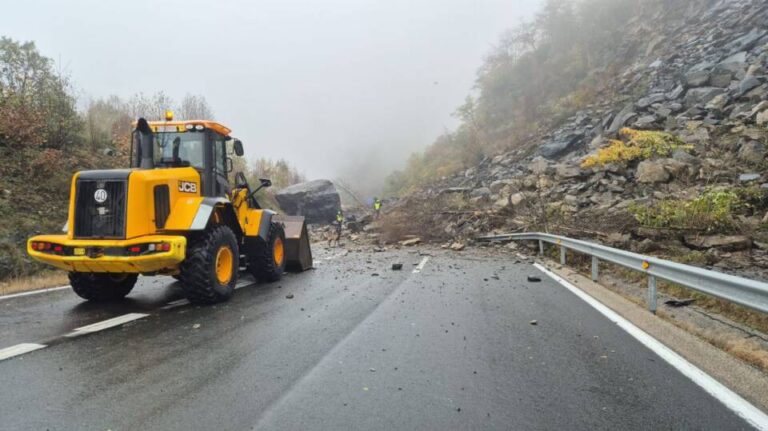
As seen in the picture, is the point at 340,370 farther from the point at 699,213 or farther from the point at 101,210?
the point at 699,213

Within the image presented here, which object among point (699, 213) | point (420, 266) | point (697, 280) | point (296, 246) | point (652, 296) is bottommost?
point (420, 266)

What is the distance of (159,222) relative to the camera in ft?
20.8

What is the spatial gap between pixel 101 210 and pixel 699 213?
448 inches

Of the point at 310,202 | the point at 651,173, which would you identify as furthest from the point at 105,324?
the point at 310,202

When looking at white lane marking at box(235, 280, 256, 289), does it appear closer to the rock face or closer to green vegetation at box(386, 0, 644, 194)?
green vegetation at box(386, 0, 644, 194)

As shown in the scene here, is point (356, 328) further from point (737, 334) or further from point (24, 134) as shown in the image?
point (24, 134)

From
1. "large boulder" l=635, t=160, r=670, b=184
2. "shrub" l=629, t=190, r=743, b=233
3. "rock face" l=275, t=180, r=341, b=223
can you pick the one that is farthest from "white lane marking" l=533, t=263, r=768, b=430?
"rock face" l=275, t=180, r=341, b=223

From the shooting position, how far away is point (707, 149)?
14875mm

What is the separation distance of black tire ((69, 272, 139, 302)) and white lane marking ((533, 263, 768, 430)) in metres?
6.85

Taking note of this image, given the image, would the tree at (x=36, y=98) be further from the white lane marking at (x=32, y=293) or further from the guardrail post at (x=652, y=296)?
the guardrail post at (x=652, y=296)

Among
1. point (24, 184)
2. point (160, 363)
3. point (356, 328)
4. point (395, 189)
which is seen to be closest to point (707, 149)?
point (356, 328)

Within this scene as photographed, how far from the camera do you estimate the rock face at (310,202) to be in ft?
107

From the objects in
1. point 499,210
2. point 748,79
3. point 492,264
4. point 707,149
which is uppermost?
point 748,79

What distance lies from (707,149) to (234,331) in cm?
1591
